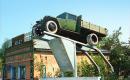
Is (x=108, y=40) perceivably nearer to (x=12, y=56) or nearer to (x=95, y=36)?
(x=12, y=56)

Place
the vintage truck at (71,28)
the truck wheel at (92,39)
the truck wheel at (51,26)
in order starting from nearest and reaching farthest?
1. the truck wheel at (51,26)
2. the vintage truck at (71,28)
3. the truck wheel at (92,39)

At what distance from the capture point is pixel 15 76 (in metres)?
35.5

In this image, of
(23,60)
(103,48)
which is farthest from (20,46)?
(103,48)

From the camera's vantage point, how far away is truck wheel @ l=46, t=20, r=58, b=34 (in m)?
18.1

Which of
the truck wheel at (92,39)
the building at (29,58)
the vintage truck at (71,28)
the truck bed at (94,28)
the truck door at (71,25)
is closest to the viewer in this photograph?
the vintage truck at (71,28)

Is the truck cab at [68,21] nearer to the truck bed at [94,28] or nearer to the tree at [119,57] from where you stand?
the truck bed at [94,28]

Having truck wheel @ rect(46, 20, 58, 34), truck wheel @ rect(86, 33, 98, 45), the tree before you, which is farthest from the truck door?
the tree

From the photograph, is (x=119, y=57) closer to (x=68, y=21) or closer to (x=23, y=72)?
(x=23, y=72)

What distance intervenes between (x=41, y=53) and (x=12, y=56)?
5936 mm

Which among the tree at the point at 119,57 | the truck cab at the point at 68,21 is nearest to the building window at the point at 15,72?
the tree at the point at 119,57

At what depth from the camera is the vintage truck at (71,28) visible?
60.9 ft

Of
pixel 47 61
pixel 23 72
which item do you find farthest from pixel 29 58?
pixel 23 72

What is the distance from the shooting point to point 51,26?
A: 60.3ft

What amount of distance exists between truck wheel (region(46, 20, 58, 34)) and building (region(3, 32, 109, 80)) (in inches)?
471
